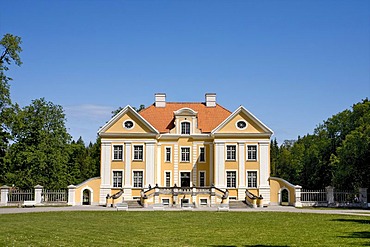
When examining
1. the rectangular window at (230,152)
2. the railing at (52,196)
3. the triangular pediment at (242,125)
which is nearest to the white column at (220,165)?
the rectangular window at (230,152)

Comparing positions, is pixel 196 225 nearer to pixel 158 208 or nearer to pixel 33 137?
pixel 158 208

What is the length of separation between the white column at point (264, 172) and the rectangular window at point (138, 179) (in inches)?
385

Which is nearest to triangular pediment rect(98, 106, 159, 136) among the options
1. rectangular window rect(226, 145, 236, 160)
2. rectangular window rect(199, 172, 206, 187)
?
rectangular window rect(199, 172, 206, 187)

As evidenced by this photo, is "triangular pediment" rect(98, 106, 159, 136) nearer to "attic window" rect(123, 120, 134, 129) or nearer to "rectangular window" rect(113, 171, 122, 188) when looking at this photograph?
"attic window" rect(123, 120, 134, 129)

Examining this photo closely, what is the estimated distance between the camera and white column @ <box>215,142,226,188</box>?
140ft

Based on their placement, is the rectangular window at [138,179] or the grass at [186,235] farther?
the rectangular window at [138,179]

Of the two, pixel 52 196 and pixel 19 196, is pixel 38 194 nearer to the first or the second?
pixel 52 196

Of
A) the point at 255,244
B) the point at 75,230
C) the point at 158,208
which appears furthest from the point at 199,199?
the point at 255,244

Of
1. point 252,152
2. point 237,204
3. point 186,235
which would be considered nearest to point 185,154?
point 252,152

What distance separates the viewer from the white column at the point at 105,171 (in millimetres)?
42531

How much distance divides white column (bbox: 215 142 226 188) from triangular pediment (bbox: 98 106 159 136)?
5.36 metres

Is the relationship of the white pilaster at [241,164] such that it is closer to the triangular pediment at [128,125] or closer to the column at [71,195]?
the triangular pediment at [128,125]

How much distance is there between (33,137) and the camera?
2039 inches

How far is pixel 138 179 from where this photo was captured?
42.9 metres
